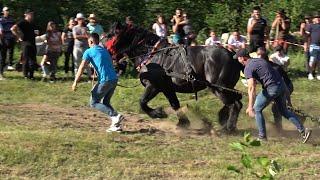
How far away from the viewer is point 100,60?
435 inches

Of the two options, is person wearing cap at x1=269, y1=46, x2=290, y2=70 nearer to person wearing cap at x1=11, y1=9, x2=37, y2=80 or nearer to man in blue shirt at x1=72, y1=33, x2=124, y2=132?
person wearing cap at x1=11, y1=9, x2=37, y2=80

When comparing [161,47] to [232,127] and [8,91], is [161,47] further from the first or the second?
[8,91]

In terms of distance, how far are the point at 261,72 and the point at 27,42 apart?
327 inches

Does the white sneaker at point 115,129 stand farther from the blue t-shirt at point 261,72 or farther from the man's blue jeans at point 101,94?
the blue t-shirt at point 261,72

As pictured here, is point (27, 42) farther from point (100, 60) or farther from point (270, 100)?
point (270, 100)

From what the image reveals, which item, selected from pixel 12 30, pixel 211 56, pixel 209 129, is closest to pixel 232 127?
pixel 209 129

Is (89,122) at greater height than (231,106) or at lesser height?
lesser

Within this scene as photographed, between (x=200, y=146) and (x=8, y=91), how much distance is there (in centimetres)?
671

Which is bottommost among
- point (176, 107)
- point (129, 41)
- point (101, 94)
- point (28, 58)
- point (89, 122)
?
point (89, 122)

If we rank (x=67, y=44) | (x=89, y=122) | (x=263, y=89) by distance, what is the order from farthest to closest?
(x=67, y=44), (x=89, y=122), (x=263, y=89)

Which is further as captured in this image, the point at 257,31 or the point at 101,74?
the point at 257,31

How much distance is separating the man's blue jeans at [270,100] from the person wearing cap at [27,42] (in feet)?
26.3

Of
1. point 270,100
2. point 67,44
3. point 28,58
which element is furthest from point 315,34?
point 28,58

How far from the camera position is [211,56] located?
39.5 feet
